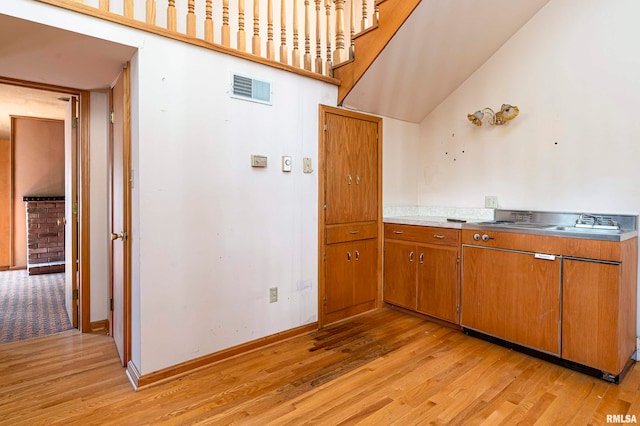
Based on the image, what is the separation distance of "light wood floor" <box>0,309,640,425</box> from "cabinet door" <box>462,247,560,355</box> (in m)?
0.17

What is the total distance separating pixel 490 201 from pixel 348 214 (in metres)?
1.37

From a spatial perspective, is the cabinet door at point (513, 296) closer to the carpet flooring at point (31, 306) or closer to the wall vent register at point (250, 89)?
the wall vent register at point (250, 89)

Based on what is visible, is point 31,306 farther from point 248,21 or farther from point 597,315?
point 597,315

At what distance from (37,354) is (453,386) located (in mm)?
2958

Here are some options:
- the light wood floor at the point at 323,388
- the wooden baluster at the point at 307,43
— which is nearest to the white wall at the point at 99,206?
the light wood floor at the point at 323,388

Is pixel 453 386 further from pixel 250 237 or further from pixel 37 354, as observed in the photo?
pixel 37 354

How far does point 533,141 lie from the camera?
306 centimetres

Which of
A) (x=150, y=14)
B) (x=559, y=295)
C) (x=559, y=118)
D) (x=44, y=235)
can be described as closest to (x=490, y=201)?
(x=559, y=118)

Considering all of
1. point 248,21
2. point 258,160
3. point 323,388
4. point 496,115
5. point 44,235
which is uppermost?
point 248,21

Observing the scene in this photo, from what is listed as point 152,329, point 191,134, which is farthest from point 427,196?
point 152,329

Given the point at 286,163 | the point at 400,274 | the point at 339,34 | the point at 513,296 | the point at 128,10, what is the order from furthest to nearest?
the point at 400,274 < the point at 339,34 < the point at 286,163 < the point at 513,296 < the point at 128,10

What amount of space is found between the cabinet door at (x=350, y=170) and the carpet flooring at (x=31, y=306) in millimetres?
2667

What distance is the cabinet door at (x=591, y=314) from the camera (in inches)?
86.0

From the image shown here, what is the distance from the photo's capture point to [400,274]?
11.5 feet
